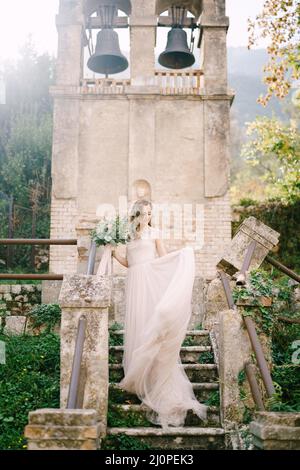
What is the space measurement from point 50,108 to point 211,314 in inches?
648

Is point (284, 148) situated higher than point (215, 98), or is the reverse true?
point (284, 148)

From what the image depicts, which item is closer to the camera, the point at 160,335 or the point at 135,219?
the point at 160,335

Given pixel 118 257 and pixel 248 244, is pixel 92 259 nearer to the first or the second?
pixel 118 257

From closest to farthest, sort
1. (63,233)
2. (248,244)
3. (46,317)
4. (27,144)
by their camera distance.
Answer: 1. (248,244)
2. (46,317)
3. (63,233)
4. (27,144)

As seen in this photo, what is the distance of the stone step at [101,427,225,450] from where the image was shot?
4227mm

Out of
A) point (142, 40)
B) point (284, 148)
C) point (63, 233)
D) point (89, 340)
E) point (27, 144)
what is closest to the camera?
point (89, 340)

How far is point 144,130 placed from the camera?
1058 cm

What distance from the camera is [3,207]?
1464 cm

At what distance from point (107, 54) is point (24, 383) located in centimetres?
737

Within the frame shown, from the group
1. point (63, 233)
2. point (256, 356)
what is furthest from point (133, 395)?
point (63, 233)

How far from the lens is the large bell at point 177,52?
33.7 feet

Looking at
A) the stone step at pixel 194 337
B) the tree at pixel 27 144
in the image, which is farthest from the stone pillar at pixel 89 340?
the tree at pixel 27 144

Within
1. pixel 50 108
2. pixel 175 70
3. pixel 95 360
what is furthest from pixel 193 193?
pixel 50 108
